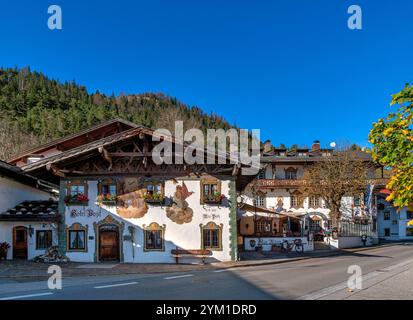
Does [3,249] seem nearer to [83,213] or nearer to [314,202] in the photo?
[83,213]

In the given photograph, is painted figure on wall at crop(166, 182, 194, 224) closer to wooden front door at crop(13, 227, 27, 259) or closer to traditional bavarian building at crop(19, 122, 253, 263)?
traditional bavarian building at crop(19, 122, 253, 263)

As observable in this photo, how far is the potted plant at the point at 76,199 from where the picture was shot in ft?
77.0

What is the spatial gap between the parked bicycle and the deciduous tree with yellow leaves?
23883 millimetres

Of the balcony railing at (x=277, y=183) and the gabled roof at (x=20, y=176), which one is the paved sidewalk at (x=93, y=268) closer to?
the gabled roof at (x=20, y=176)

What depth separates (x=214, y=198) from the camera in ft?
76.6

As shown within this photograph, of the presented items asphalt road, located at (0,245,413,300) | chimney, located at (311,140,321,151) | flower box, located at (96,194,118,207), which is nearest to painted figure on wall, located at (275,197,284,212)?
chimney, located at (311,140,321,151)

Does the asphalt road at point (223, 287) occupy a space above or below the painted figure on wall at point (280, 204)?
below

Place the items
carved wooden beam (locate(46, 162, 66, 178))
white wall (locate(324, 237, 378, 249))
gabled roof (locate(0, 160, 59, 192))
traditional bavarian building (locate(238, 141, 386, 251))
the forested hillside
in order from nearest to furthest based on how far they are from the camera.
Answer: carved wooden beam (locate(46, 162, 66, 178)) → gabled roof (locate(0, 160, 59, 192)) → white wall (locate(324, 237, 378, 249)) → traditional bavarian building (locate(238, 141, 386, 251)) → the forested hillside

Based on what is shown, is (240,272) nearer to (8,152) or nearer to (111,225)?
(111,225)

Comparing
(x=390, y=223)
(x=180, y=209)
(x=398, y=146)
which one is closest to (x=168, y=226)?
(x=180, y=209)

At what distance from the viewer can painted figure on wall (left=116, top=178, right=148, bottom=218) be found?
76.8ft


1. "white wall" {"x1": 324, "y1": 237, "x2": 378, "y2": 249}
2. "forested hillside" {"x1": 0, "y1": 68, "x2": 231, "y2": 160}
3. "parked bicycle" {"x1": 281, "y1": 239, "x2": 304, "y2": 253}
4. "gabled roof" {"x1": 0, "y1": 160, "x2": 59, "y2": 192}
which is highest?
"forested hillside" {"x1": 0, "y1": 68, "x2": 231, "y2": 160}

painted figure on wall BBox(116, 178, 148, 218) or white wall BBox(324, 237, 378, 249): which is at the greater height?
painted figure on wall BBox(116, 178, 148, 218)

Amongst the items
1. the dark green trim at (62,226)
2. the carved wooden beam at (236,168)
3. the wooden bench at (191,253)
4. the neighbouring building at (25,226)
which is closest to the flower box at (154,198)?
the wooden bench at (191,253)
